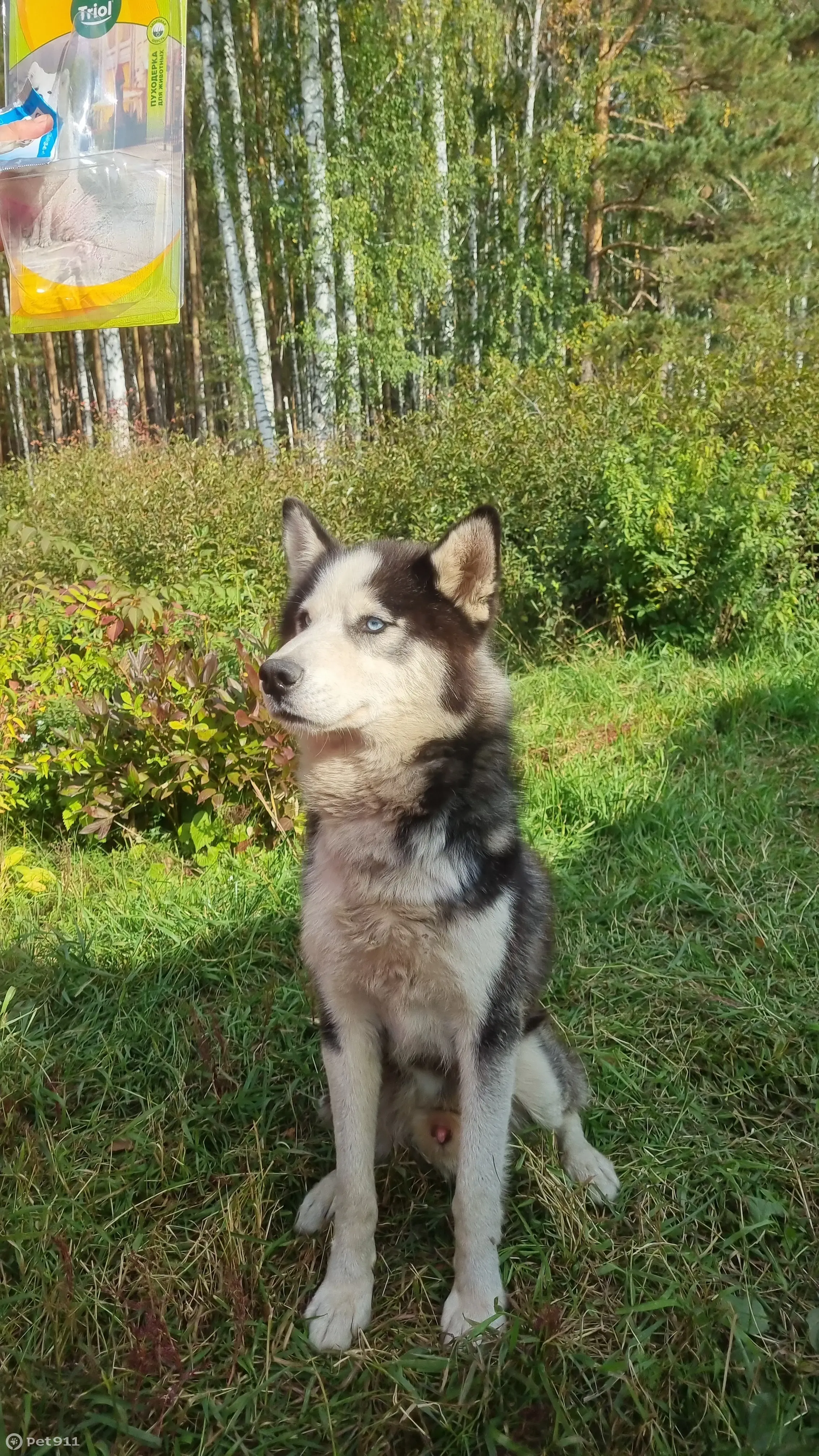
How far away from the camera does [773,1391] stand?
1.57 meters

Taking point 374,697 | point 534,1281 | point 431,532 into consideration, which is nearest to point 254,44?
point 431,532

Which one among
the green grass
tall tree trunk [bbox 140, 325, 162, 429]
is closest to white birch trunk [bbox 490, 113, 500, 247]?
tall tree trunk [bbox 140, 325, 162, 429]

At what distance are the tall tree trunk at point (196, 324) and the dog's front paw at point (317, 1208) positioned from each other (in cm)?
1877

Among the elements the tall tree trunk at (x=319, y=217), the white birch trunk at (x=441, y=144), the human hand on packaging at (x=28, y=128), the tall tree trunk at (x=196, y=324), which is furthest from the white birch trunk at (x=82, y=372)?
the human hand on packaging at (x=28, y=128)

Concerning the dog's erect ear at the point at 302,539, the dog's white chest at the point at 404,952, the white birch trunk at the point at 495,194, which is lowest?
the dog's white chest at the point at 404,952

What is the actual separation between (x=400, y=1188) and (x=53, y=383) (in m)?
21.9

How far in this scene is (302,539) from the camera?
84.7 inches

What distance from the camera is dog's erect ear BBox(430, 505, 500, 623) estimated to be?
1774 mm

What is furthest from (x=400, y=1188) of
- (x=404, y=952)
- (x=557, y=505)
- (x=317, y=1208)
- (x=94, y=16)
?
(x=557, y=505)

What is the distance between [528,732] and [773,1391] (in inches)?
134

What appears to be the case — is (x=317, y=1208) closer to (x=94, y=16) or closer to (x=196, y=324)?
(x=94, y=16)

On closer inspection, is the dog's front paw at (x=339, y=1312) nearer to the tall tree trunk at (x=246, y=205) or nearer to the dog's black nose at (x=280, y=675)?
the dog's black nose at (x=280, y=675)

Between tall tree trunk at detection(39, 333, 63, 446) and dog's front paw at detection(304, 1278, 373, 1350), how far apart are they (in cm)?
1857

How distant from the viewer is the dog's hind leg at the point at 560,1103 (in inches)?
79.1
